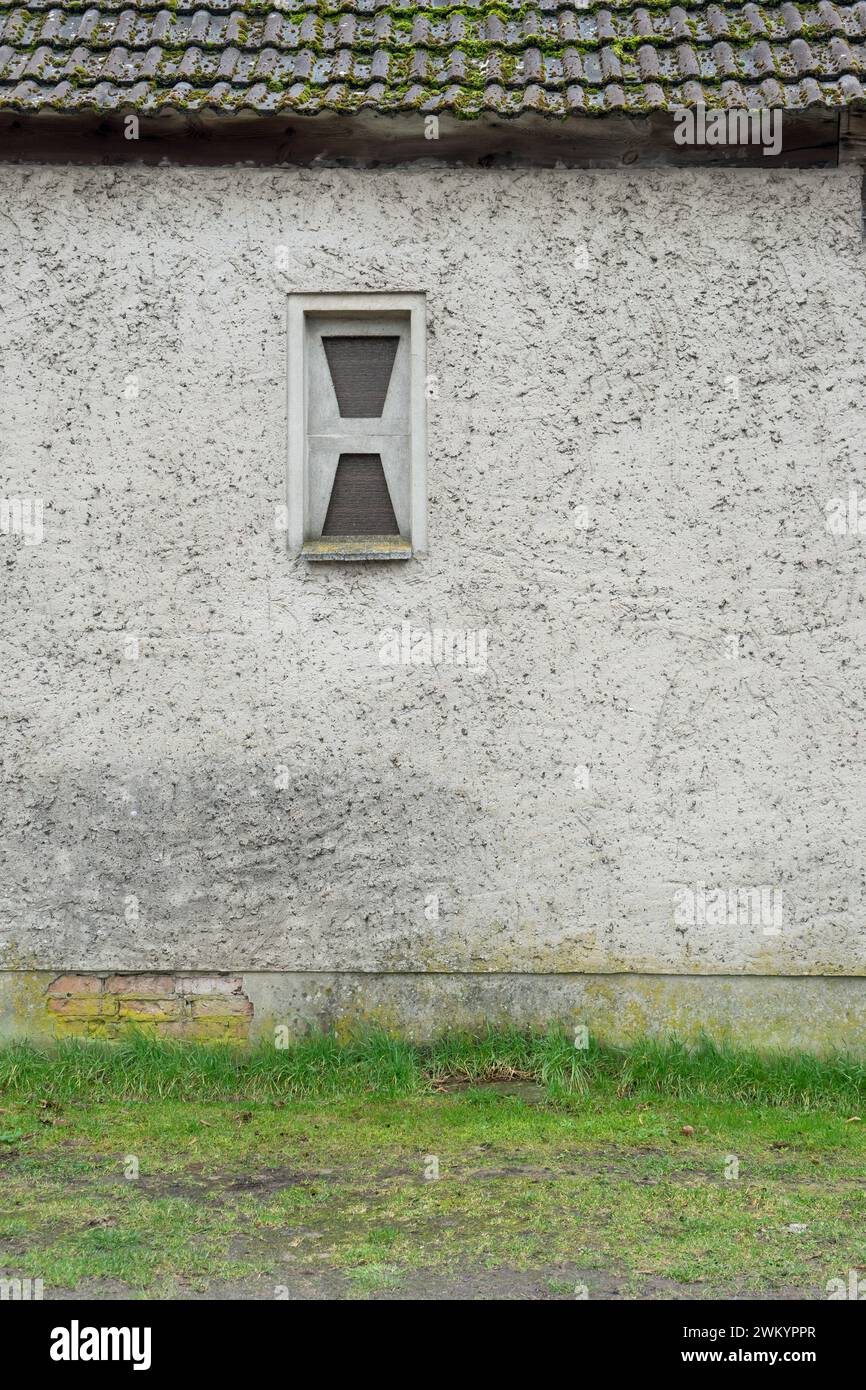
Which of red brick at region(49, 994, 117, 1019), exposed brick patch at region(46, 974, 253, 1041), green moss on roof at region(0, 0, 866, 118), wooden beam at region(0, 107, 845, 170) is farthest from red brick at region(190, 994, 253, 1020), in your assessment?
green moss on roof at region(0, 0, 866, 118)

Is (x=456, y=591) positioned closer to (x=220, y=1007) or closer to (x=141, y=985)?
(x=220, y=1007)

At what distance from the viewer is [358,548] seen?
590 cm

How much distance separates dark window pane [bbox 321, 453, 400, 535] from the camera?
19.9 ft

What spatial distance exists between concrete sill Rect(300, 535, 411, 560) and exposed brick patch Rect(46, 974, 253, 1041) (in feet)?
6.62

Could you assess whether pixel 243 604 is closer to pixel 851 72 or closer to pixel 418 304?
pixel 418 304

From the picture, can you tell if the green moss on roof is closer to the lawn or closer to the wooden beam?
the wooden beam

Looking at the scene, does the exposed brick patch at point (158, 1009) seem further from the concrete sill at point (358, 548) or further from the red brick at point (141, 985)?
the concrete sill at point (358, 548)

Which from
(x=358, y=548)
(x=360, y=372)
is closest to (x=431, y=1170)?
(x=358, y=548)

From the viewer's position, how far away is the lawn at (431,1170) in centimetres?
403

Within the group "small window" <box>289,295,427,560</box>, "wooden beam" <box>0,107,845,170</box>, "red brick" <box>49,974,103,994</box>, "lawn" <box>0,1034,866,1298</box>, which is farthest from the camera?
"small window" <box>289,295,427,560</box>

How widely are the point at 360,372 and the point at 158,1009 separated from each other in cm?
316

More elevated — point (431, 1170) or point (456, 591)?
point (456, 591)

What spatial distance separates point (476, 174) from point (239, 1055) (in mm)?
4257

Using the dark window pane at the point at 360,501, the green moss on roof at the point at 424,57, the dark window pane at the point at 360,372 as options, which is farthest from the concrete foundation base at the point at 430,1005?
the green moss on roof at the point at 424,57
